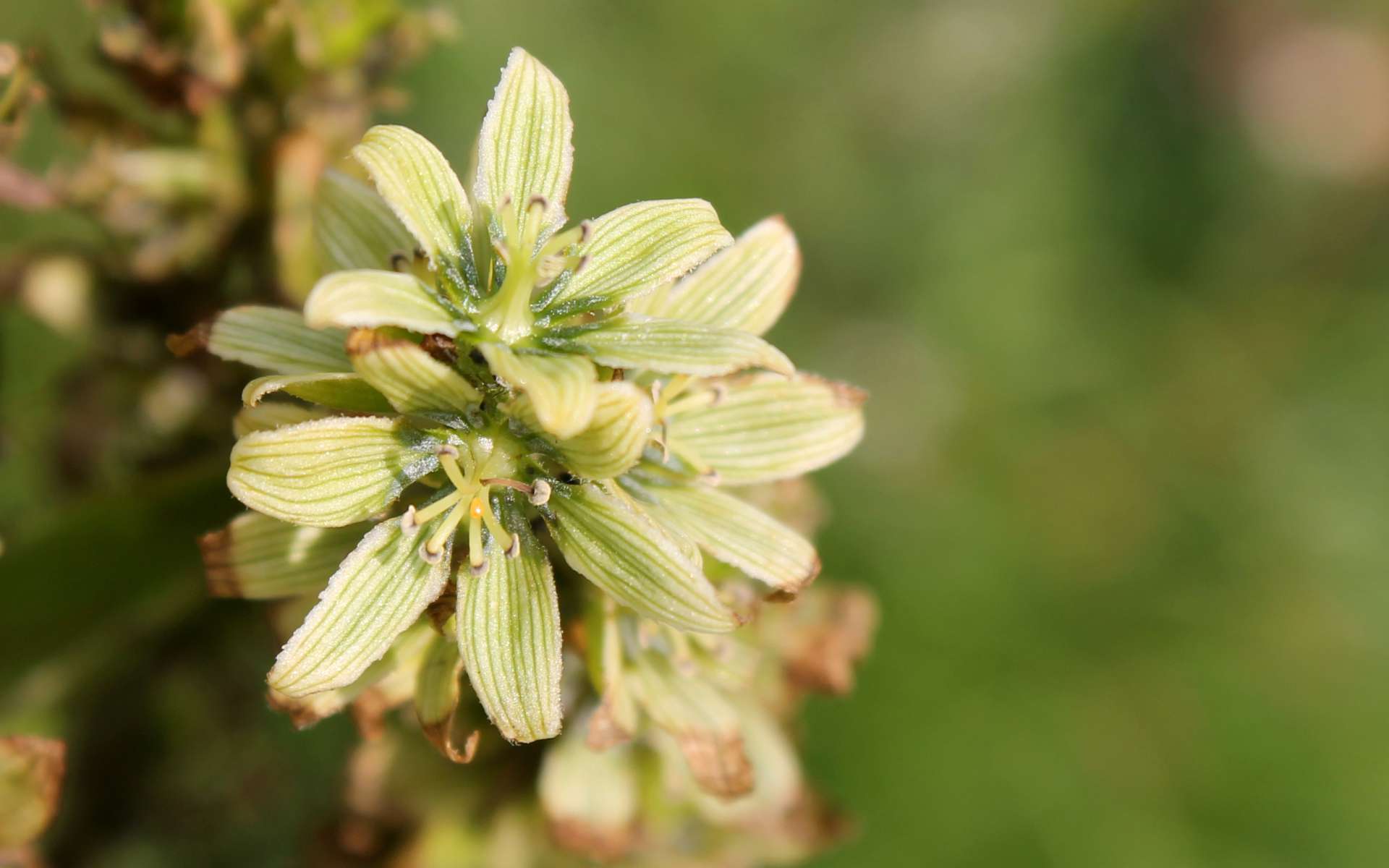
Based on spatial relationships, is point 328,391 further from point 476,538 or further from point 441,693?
point 441,693

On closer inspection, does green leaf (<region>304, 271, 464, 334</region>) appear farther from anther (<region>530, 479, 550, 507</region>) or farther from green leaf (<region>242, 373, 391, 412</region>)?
anther (<region>530, 479, 550, 507</region>)

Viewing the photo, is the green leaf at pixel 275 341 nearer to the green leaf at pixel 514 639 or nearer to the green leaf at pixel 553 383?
the green leaf at pixel 553 383

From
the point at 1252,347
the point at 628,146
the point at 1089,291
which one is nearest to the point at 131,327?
the point at 628,146

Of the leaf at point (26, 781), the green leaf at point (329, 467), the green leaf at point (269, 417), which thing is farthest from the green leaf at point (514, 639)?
the leaf at point (26, 781)

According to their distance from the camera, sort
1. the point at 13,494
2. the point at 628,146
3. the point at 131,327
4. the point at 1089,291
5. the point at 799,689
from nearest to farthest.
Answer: the point at 799,689, the point at 131,327, the point at 13,494, the point at 628,146, the point at 1089,291

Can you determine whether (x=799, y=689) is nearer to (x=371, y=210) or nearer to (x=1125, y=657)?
(x=371, y=210)

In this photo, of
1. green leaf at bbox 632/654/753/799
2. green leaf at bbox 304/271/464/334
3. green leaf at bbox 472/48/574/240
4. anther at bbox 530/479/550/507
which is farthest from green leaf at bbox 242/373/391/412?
green leaf at bbox 632/654/753/799
